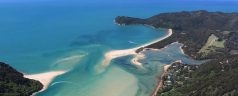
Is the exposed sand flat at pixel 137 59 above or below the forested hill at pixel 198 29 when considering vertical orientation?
below

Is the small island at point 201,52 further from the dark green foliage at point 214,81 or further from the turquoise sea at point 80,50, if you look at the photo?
the turquoise sea at point 80,50

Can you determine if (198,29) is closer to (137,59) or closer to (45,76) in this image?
(137,59)

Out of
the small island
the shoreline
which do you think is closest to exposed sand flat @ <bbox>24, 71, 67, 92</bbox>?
the shoreline

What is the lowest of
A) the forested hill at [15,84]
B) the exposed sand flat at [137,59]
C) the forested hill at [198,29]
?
the forested hill at [15,84]

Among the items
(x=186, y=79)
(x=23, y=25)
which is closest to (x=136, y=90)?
(x=186, y=79)

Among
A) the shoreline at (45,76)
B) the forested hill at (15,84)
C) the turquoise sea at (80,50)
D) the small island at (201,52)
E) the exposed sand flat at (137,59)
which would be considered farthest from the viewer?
the exposed sand flat at (137,59)

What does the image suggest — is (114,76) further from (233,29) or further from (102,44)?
(233,29)

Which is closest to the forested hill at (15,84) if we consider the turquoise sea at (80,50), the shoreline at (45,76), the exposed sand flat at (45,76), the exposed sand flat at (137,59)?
the shoreline at (45,76)

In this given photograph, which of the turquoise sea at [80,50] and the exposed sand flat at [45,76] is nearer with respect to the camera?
the turquoise sea at [80,50]
